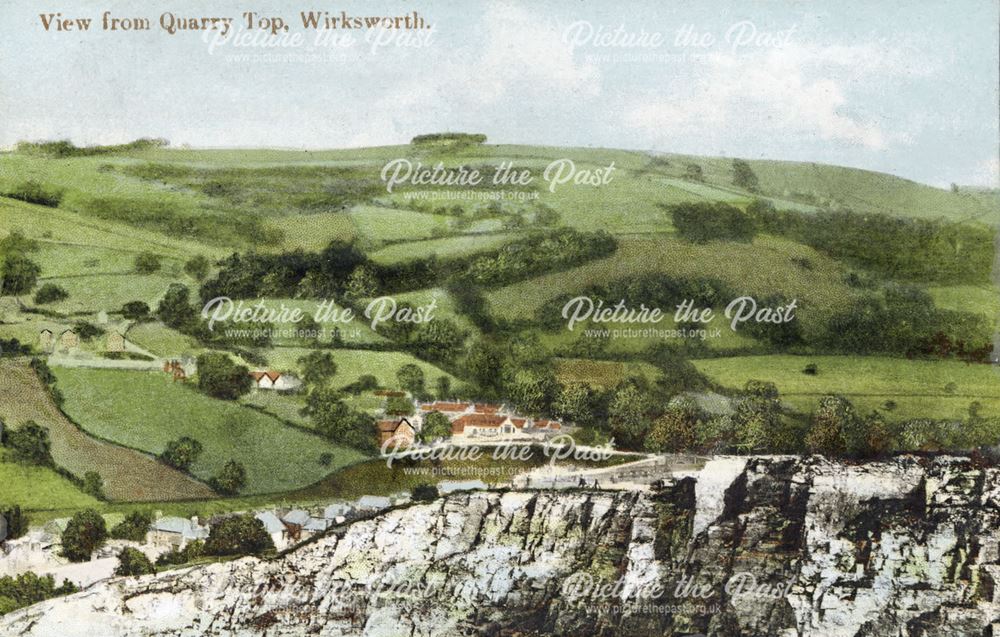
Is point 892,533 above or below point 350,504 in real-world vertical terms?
above

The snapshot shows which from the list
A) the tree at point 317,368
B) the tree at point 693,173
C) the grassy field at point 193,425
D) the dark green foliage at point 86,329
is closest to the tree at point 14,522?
the grassy field at point 193,425

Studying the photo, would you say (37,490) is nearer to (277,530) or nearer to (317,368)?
(277,530)

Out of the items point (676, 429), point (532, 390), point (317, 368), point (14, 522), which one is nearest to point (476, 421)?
point (532, 390)

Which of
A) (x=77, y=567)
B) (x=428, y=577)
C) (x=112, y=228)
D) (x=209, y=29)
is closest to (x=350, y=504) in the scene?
(x=428, y=577)

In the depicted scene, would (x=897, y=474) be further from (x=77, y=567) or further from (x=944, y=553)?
(x=77, y=567)

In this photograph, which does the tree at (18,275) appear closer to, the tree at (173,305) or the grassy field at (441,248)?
the tree at (173,305)
